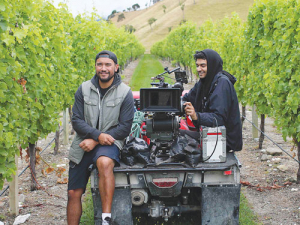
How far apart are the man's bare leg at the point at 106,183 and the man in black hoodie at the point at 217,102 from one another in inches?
41.0

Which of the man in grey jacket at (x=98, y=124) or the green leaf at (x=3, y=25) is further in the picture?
the man in grey jacket at (x=98, y=124)

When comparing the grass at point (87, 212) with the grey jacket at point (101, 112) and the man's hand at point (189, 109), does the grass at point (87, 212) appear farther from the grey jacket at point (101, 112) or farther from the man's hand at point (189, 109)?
the man's hand at point (189, 109)

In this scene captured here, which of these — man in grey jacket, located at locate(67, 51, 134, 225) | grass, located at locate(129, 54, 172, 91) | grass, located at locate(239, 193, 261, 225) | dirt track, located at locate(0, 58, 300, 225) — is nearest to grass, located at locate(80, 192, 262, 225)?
grass, located at locate(239, 193, 261, 225)

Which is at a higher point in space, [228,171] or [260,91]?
[260,91]

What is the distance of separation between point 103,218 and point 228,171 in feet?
4.41

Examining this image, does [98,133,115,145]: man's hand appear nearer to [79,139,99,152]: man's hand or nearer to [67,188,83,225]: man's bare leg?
[79,139,99,152]: man's hand

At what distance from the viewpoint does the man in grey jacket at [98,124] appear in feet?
12.6

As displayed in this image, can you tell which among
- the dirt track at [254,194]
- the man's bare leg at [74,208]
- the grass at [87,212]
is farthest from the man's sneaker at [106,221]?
the dirt track at [254,194]

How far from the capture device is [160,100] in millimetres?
3773

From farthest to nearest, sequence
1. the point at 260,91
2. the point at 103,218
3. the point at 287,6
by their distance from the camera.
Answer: the point at 260,91, the point at 287,6, the point at 103,218

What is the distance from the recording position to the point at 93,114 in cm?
401

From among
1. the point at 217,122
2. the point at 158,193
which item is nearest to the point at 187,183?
the point at 158,193

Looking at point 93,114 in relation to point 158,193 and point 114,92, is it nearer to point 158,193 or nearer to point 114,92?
point 114,92

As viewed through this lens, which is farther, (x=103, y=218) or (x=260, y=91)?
(x=260, y=91)
